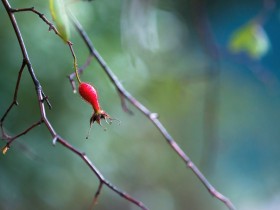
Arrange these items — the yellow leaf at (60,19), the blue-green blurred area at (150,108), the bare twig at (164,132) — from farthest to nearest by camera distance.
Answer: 1. the blue-green blurred area at (150,108)
2. the bare twig at (164,132)
3. the yellow leaf at (60,19)

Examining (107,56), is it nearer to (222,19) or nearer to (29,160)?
(29,160)

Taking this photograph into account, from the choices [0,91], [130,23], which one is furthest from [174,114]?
[130,23]

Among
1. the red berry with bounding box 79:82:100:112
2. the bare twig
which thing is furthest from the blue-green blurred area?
the red berry with bounding box 79:82:100:112

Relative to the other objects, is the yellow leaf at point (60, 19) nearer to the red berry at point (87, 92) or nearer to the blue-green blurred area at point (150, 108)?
the red berry at point (87, 92)

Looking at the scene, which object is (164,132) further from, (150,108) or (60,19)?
(150,108)

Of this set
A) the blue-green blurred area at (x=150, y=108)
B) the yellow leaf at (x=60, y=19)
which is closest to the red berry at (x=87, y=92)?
the yellow leaf at (x=60, y=19)

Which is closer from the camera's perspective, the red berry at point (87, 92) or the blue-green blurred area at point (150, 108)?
the red berry at point (87, 92)
